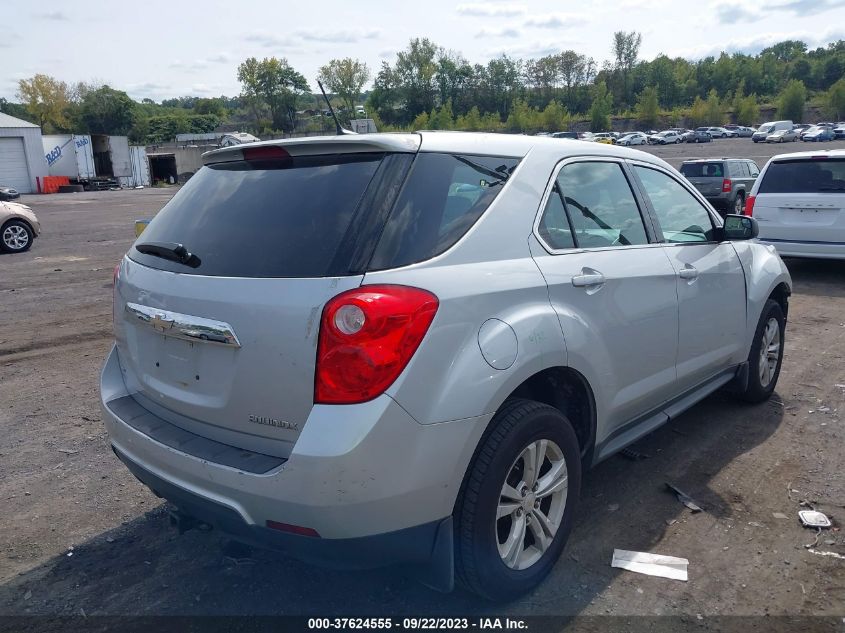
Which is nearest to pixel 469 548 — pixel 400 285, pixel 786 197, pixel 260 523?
pixel 260 523

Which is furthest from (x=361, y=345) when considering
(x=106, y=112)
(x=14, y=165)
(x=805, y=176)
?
(x=106, y=112)

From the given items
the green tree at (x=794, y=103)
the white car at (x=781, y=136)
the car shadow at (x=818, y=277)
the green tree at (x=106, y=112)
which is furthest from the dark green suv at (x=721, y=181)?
the green tree at (x=106, y=112)

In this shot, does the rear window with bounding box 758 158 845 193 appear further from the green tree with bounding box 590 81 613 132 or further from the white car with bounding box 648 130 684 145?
the green tree with bounding box 590 81 613 132

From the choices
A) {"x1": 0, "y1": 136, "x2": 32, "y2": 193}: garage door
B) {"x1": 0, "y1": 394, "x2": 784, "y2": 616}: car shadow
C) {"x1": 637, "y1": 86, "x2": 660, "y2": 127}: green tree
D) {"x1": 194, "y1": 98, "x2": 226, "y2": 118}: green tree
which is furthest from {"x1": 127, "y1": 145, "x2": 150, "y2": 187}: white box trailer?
{"x1": 194, "y1": 98, "x2": 226, "y2": 118}: green tree

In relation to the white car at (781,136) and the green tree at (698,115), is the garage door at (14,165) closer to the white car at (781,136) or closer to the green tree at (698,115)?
the white car at (781,136)

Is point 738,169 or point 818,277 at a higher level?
point 738,169

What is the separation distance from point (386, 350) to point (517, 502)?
949mm

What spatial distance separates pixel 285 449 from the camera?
2.40 m

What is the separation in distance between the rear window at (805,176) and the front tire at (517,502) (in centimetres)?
843

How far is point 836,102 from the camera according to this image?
4033 inches

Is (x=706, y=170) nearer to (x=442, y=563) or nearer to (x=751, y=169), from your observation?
(x=751, y=169)

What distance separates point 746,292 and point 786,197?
617 centimetres

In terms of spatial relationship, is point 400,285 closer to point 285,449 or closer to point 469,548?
point 285,449

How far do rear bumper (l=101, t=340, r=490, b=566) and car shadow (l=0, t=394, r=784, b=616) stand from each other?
0.52 meters
